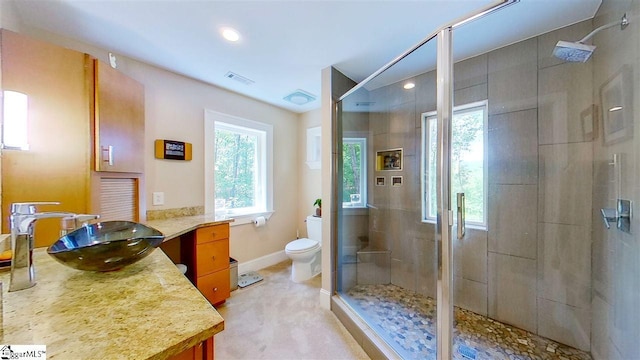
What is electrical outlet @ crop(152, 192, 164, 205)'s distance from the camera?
2.11 meters

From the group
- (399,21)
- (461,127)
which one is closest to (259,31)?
(399,21)

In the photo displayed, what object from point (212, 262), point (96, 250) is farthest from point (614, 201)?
point (212, 262)

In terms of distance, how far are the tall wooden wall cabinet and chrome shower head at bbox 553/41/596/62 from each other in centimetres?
291

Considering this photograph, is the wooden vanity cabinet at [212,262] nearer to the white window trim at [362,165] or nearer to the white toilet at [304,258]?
the white toilet at [304,258]

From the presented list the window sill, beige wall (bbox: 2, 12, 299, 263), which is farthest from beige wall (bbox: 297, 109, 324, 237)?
the window sill

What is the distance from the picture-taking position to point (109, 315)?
24.8 inches

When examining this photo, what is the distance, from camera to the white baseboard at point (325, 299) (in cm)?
207

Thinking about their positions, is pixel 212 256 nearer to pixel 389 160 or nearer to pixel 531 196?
pixel 389 160

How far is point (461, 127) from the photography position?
1830 millimetres

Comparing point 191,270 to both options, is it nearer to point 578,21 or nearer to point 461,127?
point 461,127

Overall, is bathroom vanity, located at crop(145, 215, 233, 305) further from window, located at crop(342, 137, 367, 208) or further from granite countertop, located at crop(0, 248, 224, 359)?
window, located at crop(342, 137, 367, 208)

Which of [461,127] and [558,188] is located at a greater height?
[461,127]

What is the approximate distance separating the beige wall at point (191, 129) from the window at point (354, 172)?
1.24 meters

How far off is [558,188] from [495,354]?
1.23 meters
